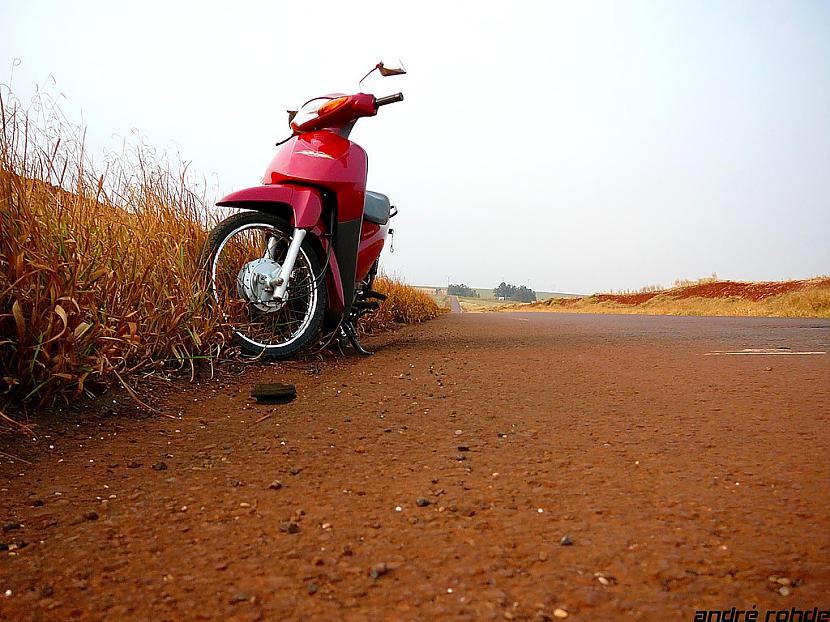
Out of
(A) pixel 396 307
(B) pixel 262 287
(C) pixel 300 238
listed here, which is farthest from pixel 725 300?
(B) pixel 262 287

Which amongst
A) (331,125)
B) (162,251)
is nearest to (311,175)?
(331,125)

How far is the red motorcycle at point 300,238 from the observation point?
439 cm

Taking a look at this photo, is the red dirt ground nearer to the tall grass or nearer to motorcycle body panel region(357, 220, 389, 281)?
motorcycle body panel region(357, 220, 389, 281)

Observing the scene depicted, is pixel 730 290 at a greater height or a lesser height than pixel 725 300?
greater

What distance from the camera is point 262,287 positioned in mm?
4395

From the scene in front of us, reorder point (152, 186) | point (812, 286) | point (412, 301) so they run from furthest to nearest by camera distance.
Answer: point (812, 286)
point (412, 301)
point (152, 186)

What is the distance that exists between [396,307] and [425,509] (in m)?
8.88

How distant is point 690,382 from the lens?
361cm

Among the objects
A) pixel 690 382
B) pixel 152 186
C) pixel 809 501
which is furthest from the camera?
pixel 152 186

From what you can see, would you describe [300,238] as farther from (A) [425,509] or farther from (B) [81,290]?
(A) [425,509]

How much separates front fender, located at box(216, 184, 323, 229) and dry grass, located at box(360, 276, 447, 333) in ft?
9.88

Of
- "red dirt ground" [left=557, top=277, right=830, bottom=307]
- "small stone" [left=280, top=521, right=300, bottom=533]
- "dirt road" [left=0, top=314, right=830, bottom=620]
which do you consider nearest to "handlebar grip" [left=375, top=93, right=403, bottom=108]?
"dirt road" [left=0, top=314, right=830, bottom=620]

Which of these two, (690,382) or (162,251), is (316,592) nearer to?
(690,382)

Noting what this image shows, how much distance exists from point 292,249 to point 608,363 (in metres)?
2.28
